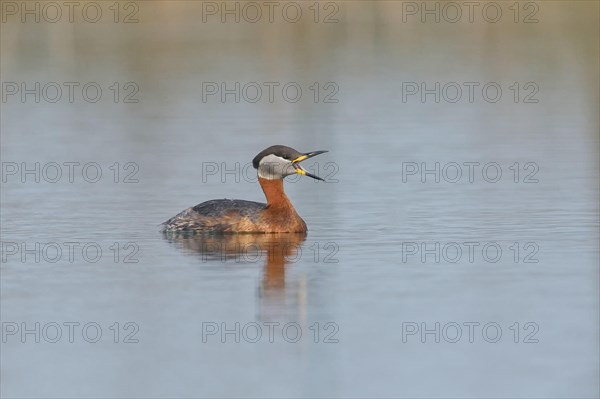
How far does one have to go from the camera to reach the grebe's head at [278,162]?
54.1ft

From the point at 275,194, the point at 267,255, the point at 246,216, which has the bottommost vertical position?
the point at 267,255

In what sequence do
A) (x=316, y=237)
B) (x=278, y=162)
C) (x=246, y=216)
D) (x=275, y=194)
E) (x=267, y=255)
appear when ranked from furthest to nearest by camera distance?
(x=278, y=162)
(x=275, y=194)
(x=246, y=216)
(x=316, y=237)
(x=267, y=255)

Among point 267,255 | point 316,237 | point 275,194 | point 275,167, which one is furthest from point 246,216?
point 267,255

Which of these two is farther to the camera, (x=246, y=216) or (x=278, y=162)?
(x=278, y=162)

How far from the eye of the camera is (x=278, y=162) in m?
16.5

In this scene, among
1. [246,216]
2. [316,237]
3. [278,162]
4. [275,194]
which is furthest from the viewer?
[278,162]

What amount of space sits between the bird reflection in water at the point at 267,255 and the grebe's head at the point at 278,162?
0.72 m

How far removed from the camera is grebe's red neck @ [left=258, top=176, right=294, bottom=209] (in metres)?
16.3

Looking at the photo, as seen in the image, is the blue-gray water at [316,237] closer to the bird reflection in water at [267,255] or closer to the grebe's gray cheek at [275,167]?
the bird reflection in water at [267,255]

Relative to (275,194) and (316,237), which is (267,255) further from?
(275,194)

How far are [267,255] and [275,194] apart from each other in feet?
5.53

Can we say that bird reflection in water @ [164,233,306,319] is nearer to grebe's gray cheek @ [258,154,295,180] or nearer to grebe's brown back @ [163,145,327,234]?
grebe's brown back @ [163,145,327,234]

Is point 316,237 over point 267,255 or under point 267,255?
over

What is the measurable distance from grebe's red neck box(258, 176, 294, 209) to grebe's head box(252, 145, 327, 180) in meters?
0.05
